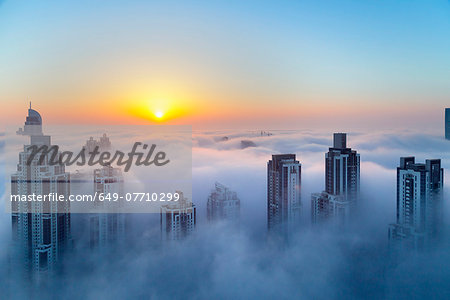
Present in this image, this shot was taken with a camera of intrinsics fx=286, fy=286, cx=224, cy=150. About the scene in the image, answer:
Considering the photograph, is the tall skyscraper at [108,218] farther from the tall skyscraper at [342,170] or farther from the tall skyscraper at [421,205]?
the tall skyscraper at [421,205]

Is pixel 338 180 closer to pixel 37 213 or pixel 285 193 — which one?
pixel 285 193

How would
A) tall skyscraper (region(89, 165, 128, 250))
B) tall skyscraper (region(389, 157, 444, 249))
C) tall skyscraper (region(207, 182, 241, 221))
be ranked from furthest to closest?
tall skyscraper (region(207, 182, 241, 221)) < tall skyscraper (region(89, 165, 128, 250)) < tall skyscraper (region(389, 157, 444, 249))

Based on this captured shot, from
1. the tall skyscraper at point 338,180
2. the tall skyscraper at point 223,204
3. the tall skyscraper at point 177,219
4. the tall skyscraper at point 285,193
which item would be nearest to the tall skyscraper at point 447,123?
the tall skyscraper at point 338,180

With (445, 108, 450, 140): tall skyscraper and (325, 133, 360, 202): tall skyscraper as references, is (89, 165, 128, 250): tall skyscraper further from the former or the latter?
(445, 108, 450, 140): tall skyscraper

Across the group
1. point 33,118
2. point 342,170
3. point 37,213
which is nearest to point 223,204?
point 342,170

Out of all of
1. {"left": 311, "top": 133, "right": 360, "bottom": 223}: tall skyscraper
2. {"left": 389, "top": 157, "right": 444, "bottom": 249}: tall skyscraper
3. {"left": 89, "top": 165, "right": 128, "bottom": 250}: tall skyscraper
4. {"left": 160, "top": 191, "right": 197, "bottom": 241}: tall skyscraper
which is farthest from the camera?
{"left": 311, "top": 133, "right": 360, "bottom": 223}: tall skyscraper

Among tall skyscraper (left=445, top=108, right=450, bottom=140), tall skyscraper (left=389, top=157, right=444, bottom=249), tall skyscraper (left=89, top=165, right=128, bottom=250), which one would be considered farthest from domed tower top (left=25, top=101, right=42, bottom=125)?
tall skyscraper (left=445, top=108, right=450, bottom=140)
